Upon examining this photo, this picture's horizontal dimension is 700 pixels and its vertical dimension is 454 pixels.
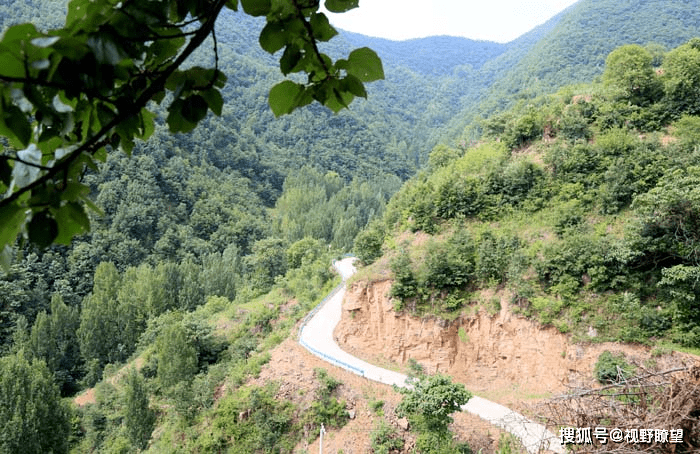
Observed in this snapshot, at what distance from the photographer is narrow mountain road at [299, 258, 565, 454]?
8.57 m

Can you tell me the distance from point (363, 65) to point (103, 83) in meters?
0.49

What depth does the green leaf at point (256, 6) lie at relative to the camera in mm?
867

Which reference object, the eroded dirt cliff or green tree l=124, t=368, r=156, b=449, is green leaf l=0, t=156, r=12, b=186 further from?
green tree l=124, t=368, r=156, b=449

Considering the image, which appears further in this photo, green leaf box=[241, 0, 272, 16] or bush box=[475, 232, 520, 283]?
bush box=[475, 232, 520, 283]

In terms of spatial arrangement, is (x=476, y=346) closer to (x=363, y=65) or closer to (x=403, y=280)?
(x=403, y=280)

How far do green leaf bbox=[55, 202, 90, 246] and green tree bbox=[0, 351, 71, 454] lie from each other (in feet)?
62.3

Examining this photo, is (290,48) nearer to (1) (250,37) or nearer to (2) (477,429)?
(2) (477,429)

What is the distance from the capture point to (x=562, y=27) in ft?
214

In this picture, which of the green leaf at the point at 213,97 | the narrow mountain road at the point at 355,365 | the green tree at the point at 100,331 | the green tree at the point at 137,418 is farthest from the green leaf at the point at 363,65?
the green tree at the point at 100,331

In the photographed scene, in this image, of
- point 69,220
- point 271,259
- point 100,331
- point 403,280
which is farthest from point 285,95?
point 100,331

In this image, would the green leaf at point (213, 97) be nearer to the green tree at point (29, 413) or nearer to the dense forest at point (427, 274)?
the dense forest at point (427, 274)

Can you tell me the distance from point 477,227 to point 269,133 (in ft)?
221

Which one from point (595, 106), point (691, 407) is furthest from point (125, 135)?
point (595, 106)

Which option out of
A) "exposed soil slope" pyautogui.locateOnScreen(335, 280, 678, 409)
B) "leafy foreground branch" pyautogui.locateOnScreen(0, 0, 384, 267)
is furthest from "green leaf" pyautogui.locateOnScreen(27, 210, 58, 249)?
"exposed soil slope" pyautogui.locateOnScreen(335, 280, 678, 409)
